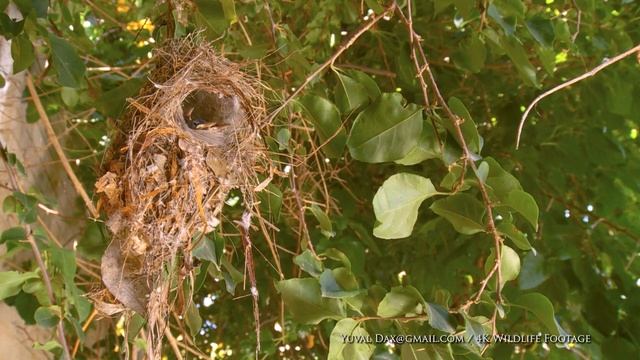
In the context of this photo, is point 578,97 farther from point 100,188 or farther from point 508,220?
point 100,188

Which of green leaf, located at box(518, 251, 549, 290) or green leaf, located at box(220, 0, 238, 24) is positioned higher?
green leaf, located at box(220, 0, 238, 24)

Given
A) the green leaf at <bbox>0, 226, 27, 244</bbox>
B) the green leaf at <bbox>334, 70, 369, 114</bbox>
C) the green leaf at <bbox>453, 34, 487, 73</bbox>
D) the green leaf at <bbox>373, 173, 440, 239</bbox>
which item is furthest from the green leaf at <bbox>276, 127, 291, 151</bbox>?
the green leaf at <bbox>0, 226, 27, 244</bbox>

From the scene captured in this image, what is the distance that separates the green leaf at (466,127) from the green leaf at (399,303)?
0.50 ft

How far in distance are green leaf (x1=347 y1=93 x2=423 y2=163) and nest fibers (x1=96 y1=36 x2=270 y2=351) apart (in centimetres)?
15

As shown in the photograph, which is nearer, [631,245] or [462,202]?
[462,202]

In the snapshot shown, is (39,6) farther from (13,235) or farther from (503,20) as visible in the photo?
(503,20)

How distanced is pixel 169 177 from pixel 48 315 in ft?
1.13

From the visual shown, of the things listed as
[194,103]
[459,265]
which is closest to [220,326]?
[459,265]

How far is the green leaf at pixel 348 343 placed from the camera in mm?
693

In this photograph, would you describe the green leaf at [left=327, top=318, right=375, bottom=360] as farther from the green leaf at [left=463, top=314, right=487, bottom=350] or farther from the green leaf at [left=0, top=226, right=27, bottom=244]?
the green leaf at [left=0, top=226, right=27, bottom=244]

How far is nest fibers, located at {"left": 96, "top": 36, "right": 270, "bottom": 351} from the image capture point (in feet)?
2.55

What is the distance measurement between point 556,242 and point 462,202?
1.54 feet

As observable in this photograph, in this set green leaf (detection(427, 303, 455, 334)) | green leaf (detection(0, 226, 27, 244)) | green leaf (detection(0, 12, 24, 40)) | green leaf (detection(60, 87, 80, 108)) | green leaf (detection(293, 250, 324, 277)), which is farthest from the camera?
green leaf (detection(60, 87, 80, 108))

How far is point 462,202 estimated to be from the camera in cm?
70
